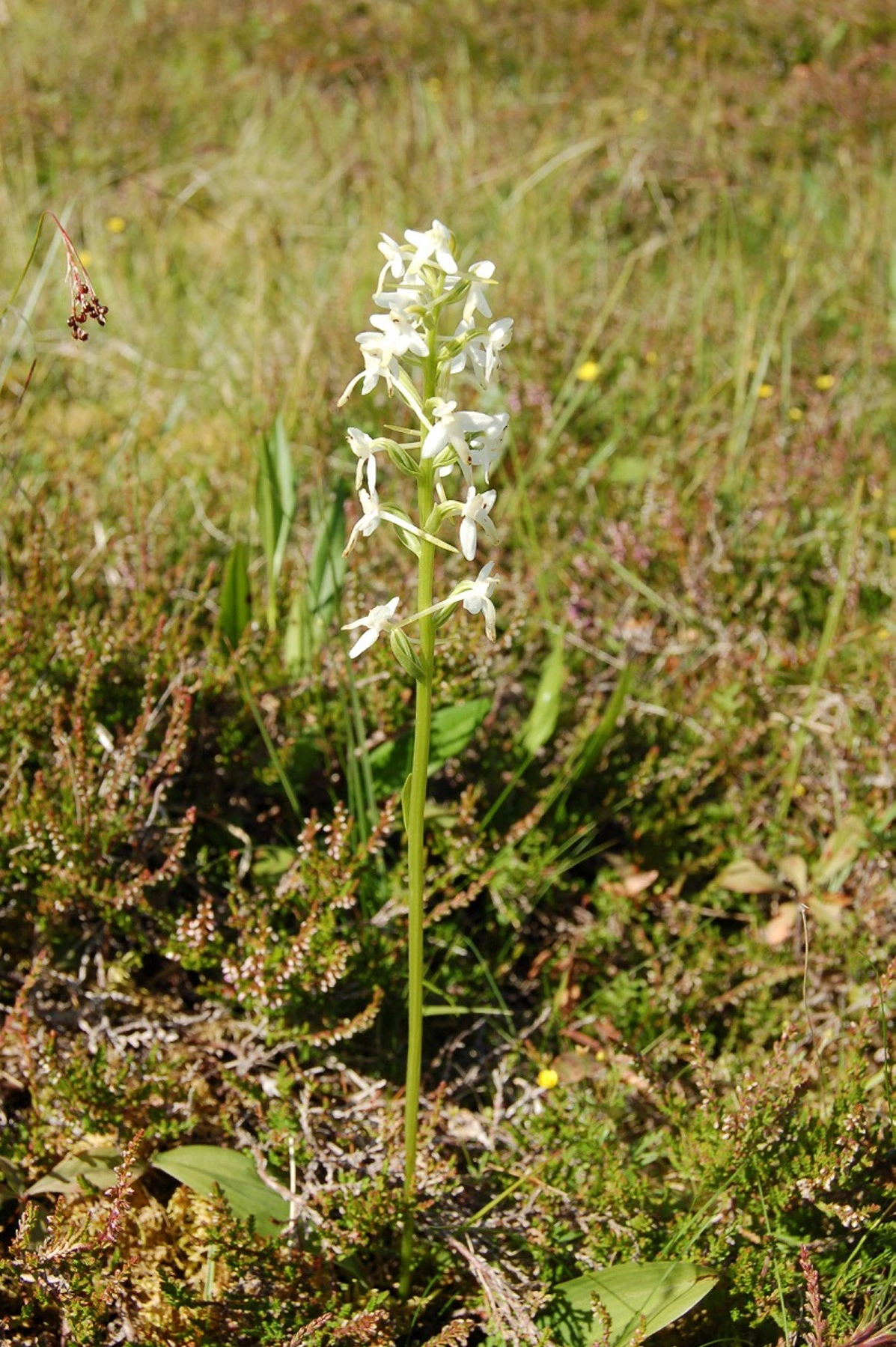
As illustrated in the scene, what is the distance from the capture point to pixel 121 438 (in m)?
3.25

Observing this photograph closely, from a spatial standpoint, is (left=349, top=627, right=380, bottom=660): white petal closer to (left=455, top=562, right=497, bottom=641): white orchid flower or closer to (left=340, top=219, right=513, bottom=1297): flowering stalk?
(left=340, top=219, right=513, bottom=1297): flowering stalk

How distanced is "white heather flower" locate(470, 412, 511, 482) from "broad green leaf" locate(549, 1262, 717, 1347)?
103cm

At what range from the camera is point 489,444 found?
123 cm

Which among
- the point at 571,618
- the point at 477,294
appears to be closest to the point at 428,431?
the point at 477,294

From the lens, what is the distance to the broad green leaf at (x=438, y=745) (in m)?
2.04

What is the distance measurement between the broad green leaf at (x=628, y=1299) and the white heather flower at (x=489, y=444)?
103cm

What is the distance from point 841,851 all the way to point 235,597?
1.30 metres

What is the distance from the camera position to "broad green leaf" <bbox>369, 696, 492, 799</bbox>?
2.04 m

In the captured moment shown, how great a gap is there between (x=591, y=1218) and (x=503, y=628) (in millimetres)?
1310

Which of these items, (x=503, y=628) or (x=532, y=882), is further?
(x=503, y=628)

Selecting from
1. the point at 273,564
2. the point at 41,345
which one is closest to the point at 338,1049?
the point at 273,564

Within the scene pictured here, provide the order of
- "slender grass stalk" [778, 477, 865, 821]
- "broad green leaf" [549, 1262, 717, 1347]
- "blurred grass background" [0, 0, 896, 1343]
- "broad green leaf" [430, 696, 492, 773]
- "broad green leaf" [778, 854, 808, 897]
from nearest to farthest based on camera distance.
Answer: "broad green leaf" [549, 1262, 717, 1347], "blurred grass background" [0, 0, 896, 1343], "broad green leaf" [430, 696, 492, 773], "broad green leaf" [778, 854, 808, 897], "slender grass stalk" [778, 477, 865, 821]

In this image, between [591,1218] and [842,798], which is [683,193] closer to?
[842,798]

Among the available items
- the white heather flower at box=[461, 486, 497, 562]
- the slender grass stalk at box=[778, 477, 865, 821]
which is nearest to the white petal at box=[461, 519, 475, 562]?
the white heather flower at box=[461, 486, 497, 562]
